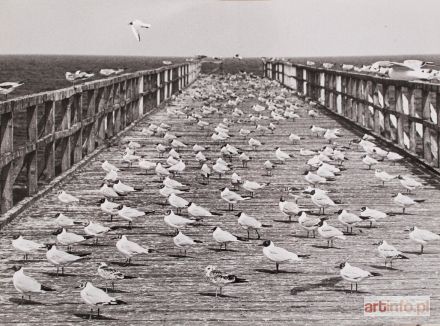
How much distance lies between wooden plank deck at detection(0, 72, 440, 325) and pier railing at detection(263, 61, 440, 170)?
0.96 metres

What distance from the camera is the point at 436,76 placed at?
58.3 feet

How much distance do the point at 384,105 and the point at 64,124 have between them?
729 centimetres

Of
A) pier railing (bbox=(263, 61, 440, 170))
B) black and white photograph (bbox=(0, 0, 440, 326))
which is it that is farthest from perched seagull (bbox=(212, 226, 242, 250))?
pier railing (bbox=(263, 61, 440, 170))

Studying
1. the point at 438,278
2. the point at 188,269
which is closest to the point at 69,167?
the point at 188,269

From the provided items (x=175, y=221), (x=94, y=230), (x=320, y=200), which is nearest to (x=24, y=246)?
(x=94, y=230)

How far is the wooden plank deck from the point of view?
226 inches

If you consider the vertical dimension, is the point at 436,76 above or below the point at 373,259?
above

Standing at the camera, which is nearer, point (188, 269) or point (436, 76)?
point (188, 269)

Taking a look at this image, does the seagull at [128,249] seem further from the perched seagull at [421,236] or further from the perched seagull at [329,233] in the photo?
the perched seagull at [421,236]

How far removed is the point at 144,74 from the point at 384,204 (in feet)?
49.1

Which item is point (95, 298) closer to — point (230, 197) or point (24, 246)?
point (24, 246)

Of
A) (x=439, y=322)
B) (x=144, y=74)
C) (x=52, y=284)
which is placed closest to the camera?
(x=439, y=322)

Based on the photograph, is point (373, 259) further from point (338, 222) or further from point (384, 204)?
point (384, 204)

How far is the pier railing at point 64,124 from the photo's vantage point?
916 cm
